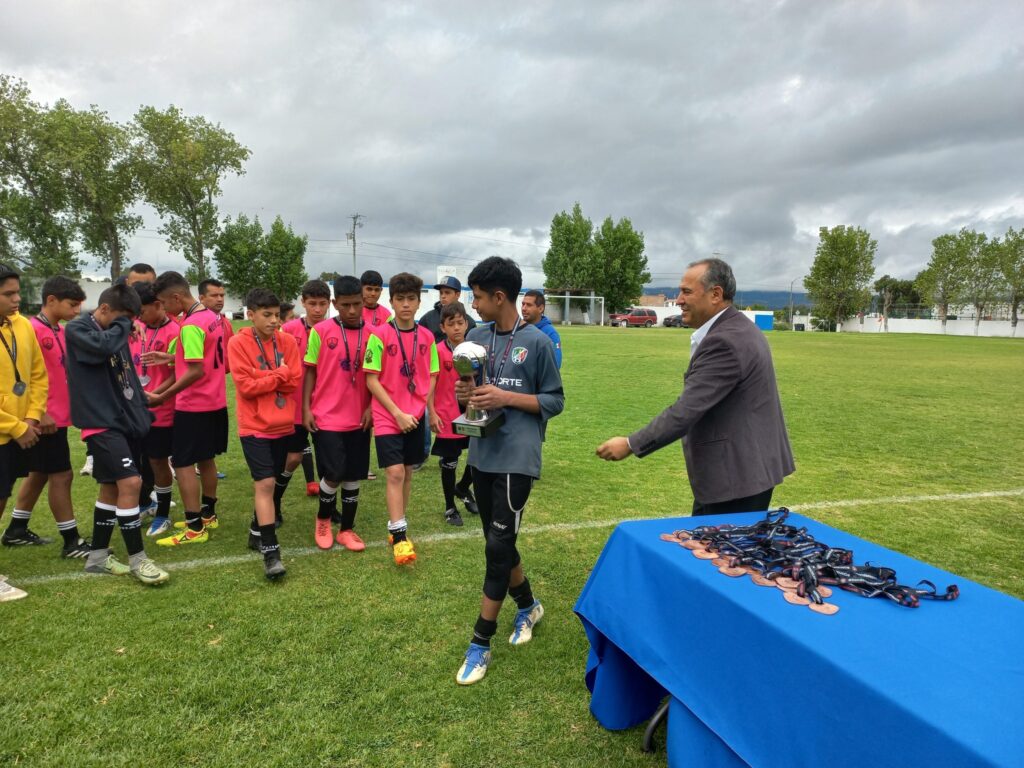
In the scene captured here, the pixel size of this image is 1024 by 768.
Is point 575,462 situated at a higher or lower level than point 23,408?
lower

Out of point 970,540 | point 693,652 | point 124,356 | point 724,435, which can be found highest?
point 124,356

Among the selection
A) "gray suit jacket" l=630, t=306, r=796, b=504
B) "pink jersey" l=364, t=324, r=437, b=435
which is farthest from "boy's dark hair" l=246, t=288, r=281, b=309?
"gray suit jacket" l=630, t=306, r=796, b=504

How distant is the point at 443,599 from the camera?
3.85 m

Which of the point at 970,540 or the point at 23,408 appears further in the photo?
the point at 970,540

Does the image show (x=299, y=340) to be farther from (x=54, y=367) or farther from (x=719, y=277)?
(x=719, y=277)

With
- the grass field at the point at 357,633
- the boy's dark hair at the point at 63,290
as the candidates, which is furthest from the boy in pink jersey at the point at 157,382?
the boy's dark hair at the point at 63,290

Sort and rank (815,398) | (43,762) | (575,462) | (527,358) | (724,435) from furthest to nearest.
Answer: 1. (815,398)
2. (575,462)
3. (527,358)
4. (724,435)
5. (43,762)

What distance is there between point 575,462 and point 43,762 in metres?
5.78

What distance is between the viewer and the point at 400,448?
450 centimetres

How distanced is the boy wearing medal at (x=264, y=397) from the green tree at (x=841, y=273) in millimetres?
73277

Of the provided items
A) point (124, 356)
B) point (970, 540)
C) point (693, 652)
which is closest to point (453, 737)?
point (693, 652)

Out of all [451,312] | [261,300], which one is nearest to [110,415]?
[261,300]

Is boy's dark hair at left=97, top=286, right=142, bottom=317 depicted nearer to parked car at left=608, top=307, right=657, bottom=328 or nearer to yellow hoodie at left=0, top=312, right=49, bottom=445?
yellow hoodie at left=0, top=312, right=49, bottom=445

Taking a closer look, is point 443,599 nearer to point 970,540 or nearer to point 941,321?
point 970,540
